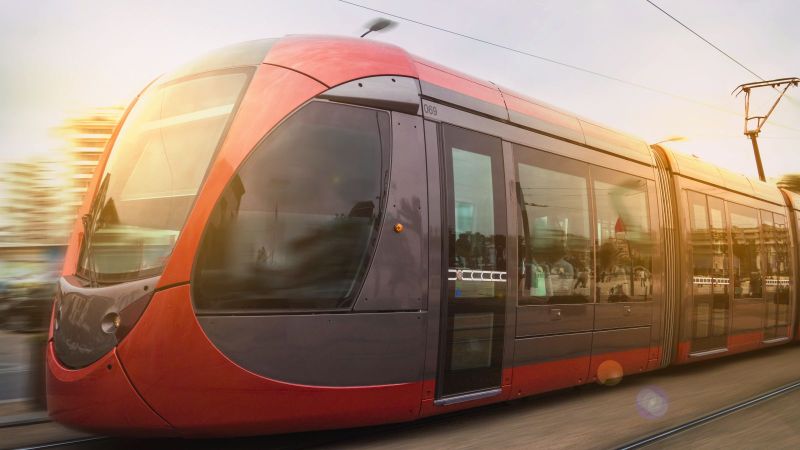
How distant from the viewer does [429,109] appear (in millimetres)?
4645

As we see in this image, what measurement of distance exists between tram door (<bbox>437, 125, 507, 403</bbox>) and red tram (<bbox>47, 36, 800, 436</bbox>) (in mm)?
16

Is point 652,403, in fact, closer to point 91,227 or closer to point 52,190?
point 91,227

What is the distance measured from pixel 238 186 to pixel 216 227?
0.28 metres

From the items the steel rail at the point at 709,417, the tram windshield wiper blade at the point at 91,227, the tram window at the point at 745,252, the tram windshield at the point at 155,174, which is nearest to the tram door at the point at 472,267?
the steel rail at the point at 709,417

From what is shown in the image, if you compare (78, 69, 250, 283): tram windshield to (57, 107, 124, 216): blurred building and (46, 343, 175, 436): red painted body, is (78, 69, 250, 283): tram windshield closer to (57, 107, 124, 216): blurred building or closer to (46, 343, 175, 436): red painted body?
(46, 343, 175, 436): red painted body

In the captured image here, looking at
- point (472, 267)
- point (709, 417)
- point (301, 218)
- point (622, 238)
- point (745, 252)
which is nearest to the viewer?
point (301, 218)

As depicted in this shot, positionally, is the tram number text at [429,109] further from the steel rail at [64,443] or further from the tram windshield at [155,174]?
the steel rail at [64,443]

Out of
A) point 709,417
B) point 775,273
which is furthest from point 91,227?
point 775,273

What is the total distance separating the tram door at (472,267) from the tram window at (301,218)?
73 cm

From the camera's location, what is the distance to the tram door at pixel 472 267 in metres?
4.61

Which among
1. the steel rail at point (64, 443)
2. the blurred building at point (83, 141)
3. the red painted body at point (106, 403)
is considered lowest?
the steel rail at point (64, 443)

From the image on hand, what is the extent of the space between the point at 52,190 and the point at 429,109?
13.5 m

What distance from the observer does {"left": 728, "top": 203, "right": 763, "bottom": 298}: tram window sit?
9.24m

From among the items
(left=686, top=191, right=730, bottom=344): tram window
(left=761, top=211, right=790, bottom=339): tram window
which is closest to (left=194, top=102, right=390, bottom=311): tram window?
(left=686, top=191, right=730, bottom=344): tram window
